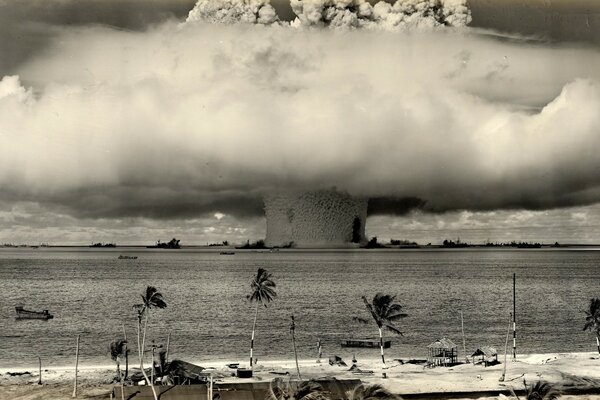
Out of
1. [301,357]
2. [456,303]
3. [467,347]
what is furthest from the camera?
[456,303]

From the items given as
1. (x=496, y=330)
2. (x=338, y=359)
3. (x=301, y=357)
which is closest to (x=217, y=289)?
(x=496, y=330)

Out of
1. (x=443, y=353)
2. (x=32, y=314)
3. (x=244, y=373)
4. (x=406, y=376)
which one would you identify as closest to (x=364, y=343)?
(x=443, y=353)

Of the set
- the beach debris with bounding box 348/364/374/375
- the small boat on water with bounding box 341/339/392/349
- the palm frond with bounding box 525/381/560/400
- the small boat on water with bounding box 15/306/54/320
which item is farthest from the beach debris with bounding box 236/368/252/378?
the small boat on water with bounding box 15/306/54/320

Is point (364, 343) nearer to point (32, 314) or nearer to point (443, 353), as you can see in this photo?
point (443, 353)

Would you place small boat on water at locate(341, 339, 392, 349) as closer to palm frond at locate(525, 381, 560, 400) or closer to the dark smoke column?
the dark smoke column

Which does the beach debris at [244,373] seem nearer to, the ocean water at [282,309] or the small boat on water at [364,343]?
the ocean water at [282,309]

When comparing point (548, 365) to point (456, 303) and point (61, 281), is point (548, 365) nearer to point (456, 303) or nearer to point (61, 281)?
point (456, 303)

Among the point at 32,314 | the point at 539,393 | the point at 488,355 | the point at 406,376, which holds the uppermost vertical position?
the point at 32,314
